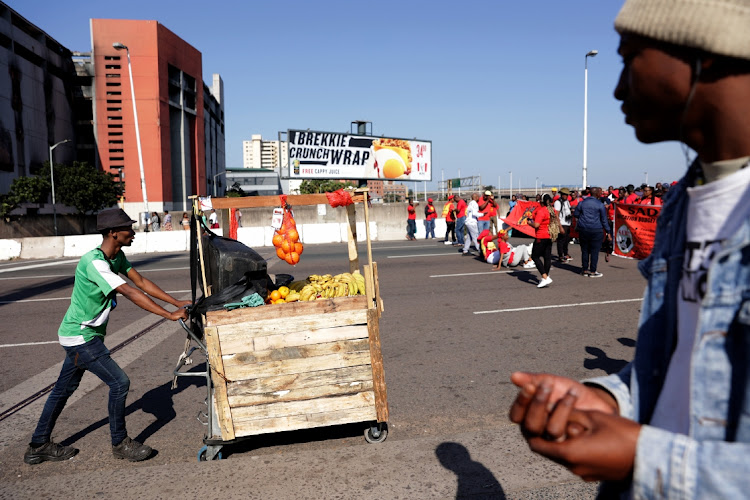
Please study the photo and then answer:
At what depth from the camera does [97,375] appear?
440 cm

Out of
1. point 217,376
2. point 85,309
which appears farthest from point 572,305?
point 85,309

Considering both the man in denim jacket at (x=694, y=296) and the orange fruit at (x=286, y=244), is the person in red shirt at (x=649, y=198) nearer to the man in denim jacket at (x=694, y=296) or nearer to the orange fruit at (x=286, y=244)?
the orange fruit at (x=286, y=244)

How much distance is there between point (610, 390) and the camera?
120 centimetres

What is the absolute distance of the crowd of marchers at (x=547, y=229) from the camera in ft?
36.6

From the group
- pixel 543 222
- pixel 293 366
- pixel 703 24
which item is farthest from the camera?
pixel 543 222

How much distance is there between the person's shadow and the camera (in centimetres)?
345

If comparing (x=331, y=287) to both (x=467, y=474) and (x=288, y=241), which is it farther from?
(x=467, y=474)

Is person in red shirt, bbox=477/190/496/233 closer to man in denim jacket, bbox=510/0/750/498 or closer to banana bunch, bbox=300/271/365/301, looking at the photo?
banana bunch, bbox=300/271/365/301

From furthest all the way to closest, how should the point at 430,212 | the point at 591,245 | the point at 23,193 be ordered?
the point at 23,193 → the point at 430,212 → the point at 591,245

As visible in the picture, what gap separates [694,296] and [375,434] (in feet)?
12.2

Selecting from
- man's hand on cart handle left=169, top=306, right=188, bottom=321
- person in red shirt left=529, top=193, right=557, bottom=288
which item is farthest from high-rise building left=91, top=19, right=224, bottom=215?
man's hand on cart handle left=169, top=306, right=188, bottom=321

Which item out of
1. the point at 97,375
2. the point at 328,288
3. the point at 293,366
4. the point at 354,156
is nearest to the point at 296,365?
the point at 293,366

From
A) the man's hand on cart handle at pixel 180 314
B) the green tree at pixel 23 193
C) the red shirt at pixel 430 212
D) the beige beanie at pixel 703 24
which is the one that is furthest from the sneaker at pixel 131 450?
the green tree at pixel 23 193

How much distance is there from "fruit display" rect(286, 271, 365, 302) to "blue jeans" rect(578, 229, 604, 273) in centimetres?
792
